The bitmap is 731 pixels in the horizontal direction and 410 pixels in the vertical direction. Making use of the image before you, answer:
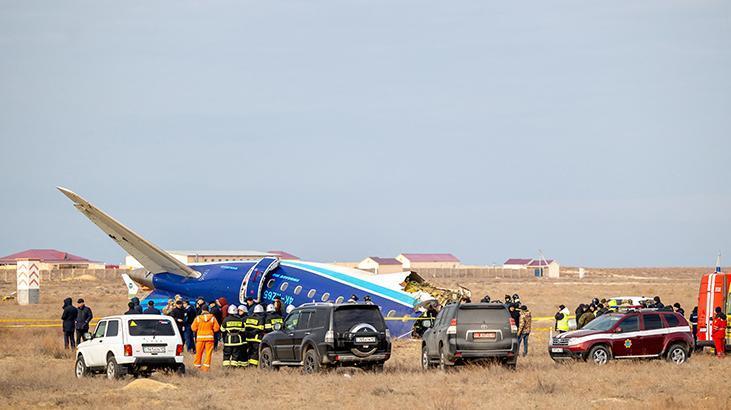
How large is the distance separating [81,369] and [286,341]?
5.09 m

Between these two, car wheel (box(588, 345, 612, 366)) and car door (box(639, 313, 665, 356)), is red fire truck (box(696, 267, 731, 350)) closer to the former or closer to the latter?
car door (box(639, 313, 665, 356))

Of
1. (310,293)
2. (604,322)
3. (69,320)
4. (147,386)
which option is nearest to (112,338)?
(147,386)

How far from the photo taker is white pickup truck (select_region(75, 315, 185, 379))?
24875mm

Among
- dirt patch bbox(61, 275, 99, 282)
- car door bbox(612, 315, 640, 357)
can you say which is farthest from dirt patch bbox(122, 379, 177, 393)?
dirt patch bbox(61, 275, 99, 282)

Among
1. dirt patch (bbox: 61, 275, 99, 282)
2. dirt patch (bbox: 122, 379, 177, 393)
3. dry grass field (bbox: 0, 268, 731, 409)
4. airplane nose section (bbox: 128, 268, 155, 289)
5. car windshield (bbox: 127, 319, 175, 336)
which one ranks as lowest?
dry grass field (bbox: 0, 268, 731, 409)

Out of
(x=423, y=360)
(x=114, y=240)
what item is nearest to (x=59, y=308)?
(x=114, y=240)

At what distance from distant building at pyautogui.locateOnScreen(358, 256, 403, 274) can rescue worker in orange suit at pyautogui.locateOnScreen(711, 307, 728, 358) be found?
147 metres

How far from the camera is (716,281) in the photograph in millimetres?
32219

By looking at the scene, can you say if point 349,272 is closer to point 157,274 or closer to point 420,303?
point 420,303

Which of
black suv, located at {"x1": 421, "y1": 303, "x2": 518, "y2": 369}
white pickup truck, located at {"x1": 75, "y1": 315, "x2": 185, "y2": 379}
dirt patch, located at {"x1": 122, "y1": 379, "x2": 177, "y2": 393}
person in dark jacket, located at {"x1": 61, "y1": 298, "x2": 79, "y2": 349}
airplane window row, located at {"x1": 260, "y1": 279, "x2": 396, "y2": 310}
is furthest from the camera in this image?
airplane window row, located at {"x1": 260, "y1": 279, "x2": 396, "y2": 310}

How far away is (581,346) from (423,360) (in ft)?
13.8

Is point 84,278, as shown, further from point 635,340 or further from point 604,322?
point 635,340

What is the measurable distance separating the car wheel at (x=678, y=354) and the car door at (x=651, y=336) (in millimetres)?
341

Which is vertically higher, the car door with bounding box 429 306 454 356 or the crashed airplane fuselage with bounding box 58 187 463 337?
the crashed airplane fuselage with bounding box 58 187 463 337
